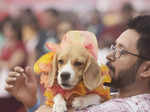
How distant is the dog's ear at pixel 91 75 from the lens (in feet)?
4.01

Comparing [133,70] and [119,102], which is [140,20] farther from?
[119,102]

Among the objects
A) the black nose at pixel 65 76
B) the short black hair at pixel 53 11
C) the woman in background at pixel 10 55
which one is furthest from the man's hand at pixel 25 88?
the short black hair at pixel 53 11

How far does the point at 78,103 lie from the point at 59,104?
0.07m

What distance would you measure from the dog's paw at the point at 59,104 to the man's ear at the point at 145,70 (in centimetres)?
33

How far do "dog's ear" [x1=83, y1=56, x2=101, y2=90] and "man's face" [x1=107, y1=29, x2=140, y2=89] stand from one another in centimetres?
7

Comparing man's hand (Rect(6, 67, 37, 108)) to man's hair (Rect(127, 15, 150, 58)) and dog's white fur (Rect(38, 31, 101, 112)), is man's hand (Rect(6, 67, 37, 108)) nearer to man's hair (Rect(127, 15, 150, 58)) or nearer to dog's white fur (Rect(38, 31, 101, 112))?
dog's white fur (Rect(38, 31, 101, 112))

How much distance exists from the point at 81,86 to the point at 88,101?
69 mm

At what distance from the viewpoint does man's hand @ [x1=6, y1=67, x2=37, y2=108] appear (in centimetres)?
142

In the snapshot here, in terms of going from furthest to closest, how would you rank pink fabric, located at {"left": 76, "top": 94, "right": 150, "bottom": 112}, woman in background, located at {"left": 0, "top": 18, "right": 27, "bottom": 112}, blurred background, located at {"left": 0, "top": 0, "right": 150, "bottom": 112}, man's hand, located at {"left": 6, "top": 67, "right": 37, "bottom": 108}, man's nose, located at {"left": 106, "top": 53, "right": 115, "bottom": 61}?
1. blurred background, located at {"left": 0, "top": 0, "right": 150, "bottom": 112}
2. woman in background, located at {"left": 0, "top": 18, "right": 27, "bottom": 112}
3. man's hand, located at {"left": 6, "top": 67, "right": 37, "bottom": 108}
4. man's nose, located at {"left": 106, "top": 53, "right": 115, "bottom": 61}
5. pink fabric, located at {"left": 76, "top": 94, "right": 150, "bottom": 112}

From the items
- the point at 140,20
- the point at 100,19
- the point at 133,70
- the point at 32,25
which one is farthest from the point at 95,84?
the point at 32,25

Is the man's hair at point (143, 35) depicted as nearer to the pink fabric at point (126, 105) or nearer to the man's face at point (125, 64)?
the man's face at point (125, 64)

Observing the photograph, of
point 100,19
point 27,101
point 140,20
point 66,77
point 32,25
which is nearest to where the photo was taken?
point 66,77

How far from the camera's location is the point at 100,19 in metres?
3.09

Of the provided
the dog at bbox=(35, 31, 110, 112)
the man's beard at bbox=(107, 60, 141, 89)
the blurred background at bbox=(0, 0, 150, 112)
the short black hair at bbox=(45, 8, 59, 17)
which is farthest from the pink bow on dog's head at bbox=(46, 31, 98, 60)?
the short black hair at bbox=(45, 8, 59, 17)
